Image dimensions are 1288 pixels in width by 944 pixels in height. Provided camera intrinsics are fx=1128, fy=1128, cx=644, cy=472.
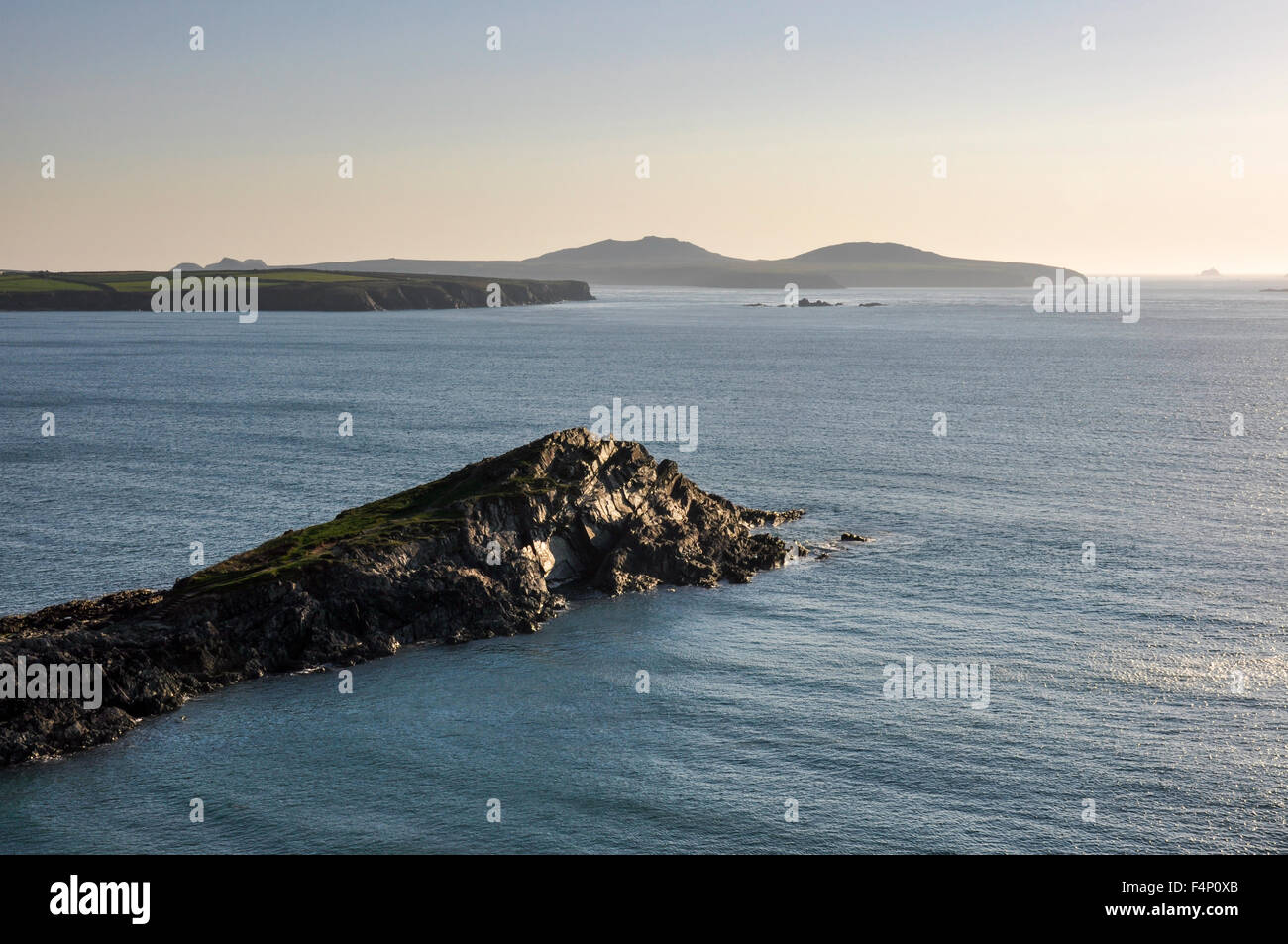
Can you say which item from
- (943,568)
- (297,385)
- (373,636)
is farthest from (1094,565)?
(297,385)

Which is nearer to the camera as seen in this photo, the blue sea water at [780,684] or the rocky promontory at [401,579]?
the blue sea water at [780,684]

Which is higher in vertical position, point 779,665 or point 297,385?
point 297,385

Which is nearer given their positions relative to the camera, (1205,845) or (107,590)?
(1205,845)

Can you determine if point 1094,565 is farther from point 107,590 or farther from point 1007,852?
point 107,590

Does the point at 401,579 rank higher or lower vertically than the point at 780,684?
higher

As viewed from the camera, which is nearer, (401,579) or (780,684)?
(780,684)

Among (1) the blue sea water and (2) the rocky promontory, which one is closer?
(1) the blue sea water
